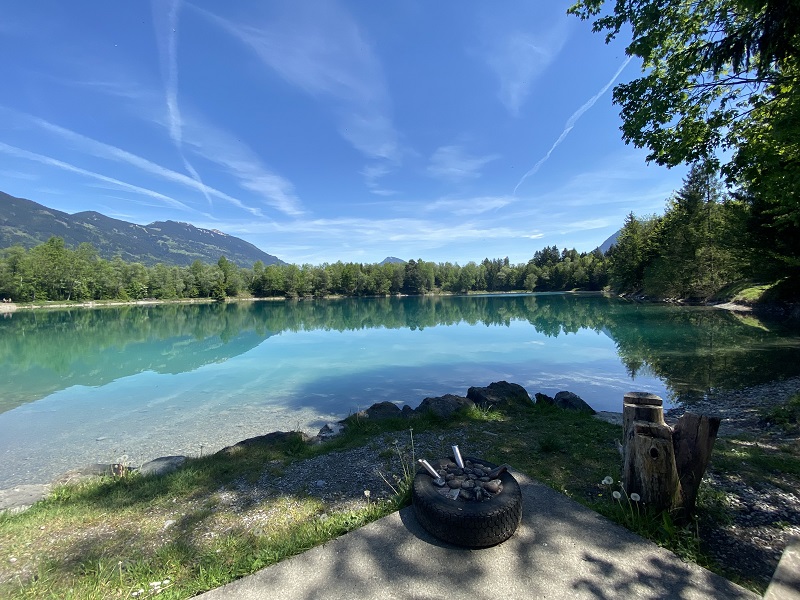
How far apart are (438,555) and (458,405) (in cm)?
661

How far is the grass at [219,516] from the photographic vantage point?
3.55 metres

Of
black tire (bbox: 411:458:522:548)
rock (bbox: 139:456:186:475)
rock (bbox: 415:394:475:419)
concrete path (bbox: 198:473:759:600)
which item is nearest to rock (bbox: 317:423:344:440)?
rock (bbox: 415:394:475:419)

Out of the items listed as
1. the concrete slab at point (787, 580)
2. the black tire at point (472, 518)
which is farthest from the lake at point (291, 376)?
the concrete slab at point (787, 580)

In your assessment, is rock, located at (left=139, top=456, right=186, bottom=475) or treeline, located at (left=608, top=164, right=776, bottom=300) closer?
rock, located at (left=139, top=456, right=186, bottom=475)

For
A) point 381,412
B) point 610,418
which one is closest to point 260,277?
point 381,412

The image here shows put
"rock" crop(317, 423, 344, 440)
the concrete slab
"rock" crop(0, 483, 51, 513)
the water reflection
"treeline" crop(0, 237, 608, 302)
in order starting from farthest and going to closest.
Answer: "treeline" crop(0, 237, 608, 302)
the water reflection
"rock" crop(317, 423, 344, 440)
"rock" crop(0, 483, 51, 513)
the concrete slab

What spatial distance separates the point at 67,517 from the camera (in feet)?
16.4

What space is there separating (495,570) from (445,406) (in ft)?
21.4

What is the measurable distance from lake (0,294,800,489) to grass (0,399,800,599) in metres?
4.36

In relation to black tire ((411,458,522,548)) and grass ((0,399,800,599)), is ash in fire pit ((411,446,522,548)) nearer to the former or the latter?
black tire ((411,458,522,548))

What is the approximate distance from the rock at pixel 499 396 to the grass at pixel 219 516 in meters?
2.67

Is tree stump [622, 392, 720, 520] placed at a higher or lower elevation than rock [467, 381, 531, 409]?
higher

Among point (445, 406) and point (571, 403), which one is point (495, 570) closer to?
point (445, 406)

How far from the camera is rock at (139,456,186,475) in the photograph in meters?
6.85
